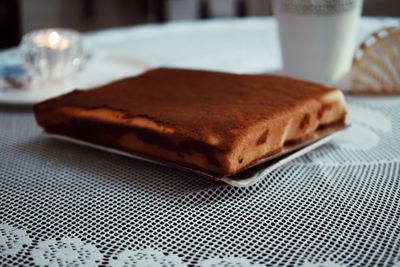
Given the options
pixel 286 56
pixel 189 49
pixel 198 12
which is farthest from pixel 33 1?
pixel 286 56

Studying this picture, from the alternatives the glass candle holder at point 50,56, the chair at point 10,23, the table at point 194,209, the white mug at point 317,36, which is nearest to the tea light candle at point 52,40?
the glass candle holder at point 50,56

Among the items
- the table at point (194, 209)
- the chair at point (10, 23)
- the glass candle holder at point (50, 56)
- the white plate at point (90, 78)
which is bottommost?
the chair at point (10, 23)

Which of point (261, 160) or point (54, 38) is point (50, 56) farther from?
point (261, 160)

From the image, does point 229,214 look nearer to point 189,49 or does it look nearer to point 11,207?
point 11,207

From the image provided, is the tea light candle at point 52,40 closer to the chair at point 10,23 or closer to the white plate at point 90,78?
the white plate at point 90,78

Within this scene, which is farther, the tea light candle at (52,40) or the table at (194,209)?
the tea light candle at (52,40)

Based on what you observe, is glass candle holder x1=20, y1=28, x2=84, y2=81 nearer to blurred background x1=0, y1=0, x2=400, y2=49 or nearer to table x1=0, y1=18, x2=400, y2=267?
table x1=0, y1=18, x2=400, y2=267

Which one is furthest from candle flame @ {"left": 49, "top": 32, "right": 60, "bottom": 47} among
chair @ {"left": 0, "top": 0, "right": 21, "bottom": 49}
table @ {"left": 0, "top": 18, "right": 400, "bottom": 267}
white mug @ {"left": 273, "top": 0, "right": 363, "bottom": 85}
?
chair @ {"left": 0, "top": 0, "right": 21, "bottom": 49}
